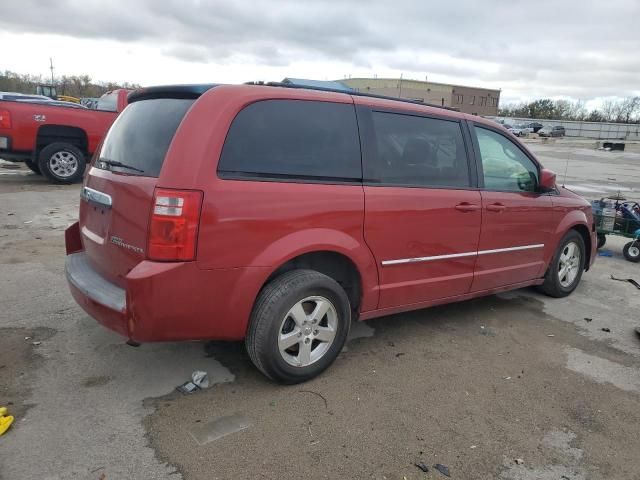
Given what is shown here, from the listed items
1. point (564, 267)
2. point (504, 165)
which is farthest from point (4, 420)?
point (564, 267)

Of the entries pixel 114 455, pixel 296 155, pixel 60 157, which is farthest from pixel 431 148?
pixel 60 157

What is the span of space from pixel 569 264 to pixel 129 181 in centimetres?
439

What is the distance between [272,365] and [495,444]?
133 cm

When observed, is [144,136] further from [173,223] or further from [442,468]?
[442,468]

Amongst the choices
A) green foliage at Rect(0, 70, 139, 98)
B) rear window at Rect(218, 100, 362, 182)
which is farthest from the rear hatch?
green foliage at Rect(0, 70, 139, 98)

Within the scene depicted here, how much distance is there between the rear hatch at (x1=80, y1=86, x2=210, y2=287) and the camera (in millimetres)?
2854

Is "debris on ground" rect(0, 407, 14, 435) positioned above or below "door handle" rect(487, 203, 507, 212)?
below

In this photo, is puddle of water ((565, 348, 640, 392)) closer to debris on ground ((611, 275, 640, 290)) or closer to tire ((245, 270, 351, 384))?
tire ((245, 270, 351, 384))

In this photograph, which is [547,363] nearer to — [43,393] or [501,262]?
[501,262]

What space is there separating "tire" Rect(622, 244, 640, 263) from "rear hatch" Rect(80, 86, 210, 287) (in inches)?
254

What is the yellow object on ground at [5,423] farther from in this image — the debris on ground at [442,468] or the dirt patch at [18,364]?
the debris on ground at [442,468]

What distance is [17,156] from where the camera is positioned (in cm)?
1026

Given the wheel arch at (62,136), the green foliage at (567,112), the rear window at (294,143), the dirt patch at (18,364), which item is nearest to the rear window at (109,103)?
the wheel arch at (62,136)

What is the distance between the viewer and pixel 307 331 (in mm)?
3256
